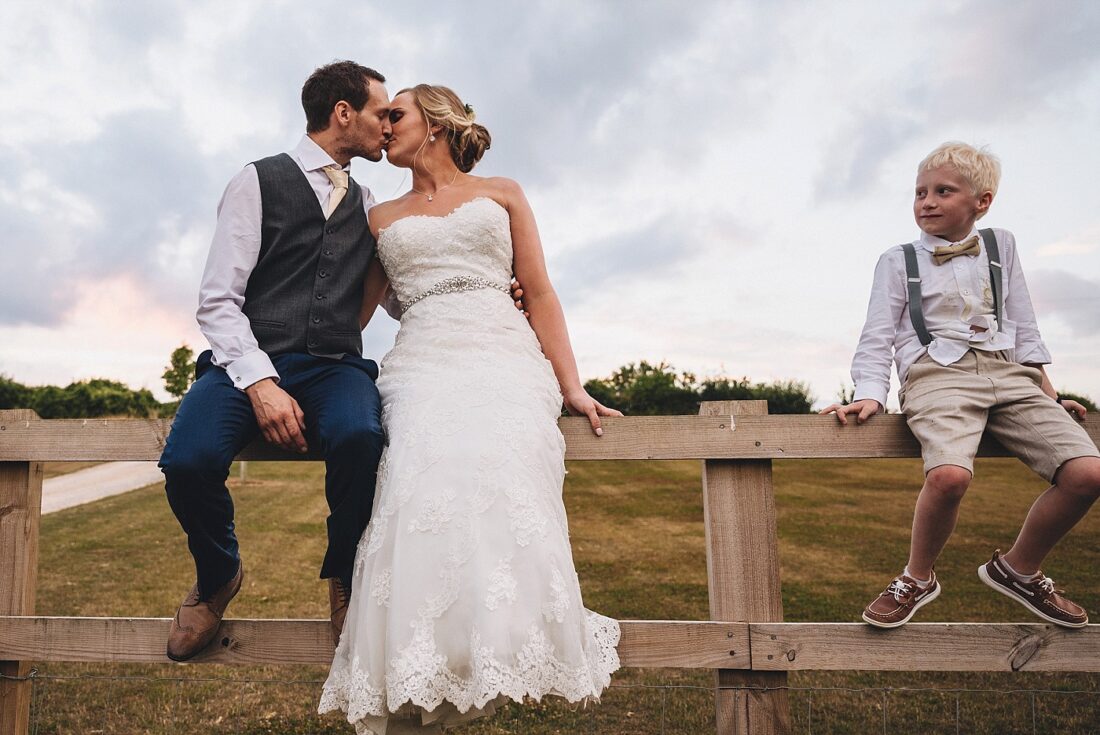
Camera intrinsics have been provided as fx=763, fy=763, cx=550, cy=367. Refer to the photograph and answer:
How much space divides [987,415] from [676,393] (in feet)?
75.6

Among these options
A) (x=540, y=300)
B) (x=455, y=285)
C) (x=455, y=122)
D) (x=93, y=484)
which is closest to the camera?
(x=455, y=285)

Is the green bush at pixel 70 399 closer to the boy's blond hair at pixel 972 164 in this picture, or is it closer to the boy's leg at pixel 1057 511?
the boy's blond hair at pixel 972 164

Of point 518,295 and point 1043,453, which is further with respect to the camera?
point 518,295

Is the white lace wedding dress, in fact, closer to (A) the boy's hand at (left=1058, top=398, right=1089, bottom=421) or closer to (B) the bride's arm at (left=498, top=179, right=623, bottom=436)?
(B) the bride's arm at (left=498, top=179, right=623, bottom=436)

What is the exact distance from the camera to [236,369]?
7.82ft

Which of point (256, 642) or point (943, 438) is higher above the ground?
point (943, 438)

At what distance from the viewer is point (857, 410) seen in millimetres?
2504

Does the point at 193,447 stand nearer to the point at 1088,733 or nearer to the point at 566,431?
the point at 566,431

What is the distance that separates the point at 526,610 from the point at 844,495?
1434cm

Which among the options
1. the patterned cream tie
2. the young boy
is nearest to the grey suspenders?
the young boy

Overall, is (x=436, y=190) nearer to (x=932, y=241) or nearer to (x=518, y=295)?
(x=518, y=295)

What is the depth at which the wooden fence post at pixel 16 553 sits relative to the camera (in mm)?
2691

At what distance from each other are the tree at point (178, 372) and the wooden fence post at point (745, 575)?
53950 millimetres

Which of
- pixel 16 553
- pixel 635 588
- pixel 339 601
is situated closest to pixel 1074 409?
pixel 339 601
